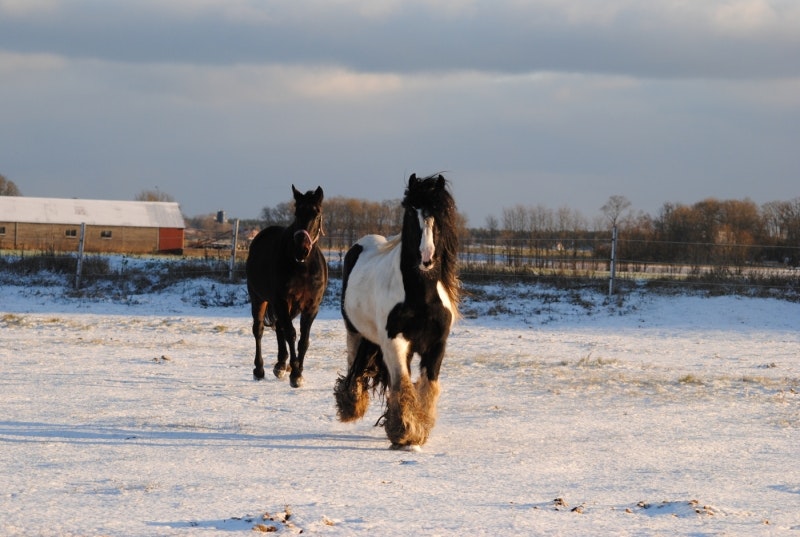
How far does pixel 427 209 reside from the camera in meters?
7.09

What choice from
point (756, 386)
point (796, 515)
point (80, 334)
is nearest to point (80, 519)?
point (796, 515)

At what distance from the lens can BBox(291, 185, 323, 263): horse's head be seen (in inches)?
397

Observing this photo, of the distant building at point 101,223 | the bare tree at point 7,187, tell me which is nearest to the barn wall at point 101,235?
the distant building at point 101,223

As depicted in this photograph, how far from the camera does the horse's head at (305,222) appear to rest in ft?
33.1

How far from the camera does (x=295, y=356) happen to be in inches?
412

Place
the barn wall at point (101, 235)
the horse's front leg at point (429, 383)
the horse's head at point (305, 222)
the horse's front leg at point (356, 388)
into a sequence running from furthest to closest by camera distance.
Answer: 1. the barn wall at point (101, 235)
2. the horse's head at point (305, 222)
3. the horse's front leg at point (356, 388)
4. the horse's front leg at point (429, 383)

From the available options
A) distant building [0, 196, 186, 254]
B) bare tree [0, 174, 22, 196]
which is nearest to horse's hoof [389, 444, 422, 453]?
distant building [0, 196, 186, 254]

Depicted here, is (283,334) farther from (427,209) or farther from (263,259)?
(427,209)

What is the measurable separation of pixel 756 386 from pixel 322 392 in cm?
498

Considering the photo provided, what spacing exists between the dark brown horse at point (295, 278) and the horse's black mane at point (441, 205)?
3.02m

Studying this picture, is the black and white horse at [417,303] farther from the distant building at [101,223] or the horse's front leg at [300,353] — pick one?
the distant building at [101,223]

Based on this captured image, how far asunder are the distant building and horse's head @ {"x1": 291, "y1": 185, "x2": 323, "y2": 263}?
55.3 metres

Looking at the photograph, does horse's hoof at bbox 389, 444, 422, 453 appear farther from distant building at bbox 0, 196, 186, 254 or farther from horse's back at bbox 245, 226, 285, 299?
distant building at bbox 0, 196, 186, 254

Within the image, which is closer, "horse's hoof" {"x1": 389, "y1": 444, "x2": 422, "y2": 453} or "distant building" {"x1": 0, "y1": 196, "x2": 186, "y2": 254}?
"horse's hoof" {"x1": 389, "y1": 444, "x2": 422, "y2": 453}
